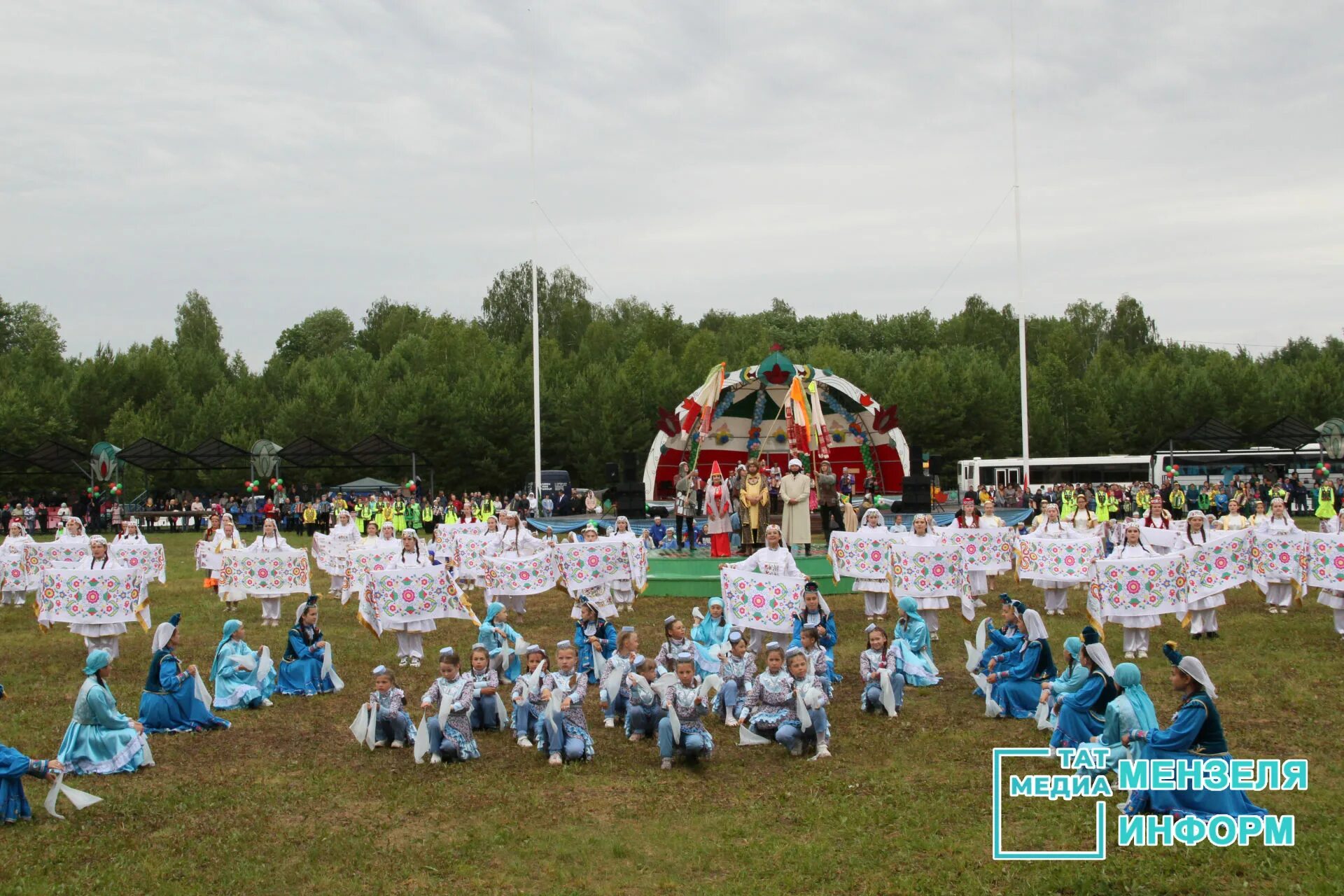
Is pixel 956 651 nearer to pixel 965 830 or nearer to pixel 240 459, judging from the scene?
pixel 965 830

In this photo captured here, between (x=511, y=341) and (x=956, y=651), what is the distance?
63.1 meters

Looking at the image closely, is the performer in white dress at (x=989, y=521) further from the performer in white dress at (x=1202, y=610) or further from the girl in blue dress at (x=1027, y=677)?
the girl in blue dress at (x=1027, y=677)

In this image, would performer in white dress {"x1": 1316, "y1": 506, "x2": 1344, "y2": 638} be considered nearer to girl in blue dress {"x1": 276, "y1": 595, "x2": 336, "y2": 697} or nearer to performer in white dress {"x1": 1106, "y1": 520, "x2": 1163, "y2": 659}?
performer in white dress {"x1": 1106, "y1": 520, "x2": 1163, "y2": 659}

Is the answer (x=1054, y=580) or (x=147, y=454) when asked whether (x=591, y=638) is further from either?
(x=147, y=454)

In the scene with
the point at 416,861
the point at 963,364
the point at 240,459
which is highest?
the point at 963,364

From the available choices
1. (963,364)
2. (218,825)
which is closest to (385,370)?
(963,364)

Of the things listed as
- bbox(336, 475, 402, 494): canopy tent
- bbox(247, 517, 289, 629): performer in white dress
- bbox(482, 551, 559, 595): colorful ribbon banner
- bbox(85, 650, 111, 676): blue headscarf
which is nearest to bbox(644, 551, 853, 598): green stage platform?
bbox(482, 551, 559, 595): colorful ribbon banner

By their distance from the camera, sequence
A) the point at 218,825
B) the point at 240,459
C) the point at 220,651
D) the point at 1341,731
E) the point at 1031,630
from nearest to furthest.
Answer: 1. the point at 218,825
2. the point at 1341,731
3. the point at 1031,630
4. the point at 220,651
5. the point at 240,459

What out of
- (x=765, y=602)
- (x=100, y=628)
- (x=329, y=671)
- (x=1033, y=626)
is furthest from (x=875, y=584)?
(x=100, y=628)

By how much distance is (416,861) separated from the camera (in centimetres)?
818

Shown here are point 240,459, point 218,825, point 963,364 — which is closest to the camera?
point 218,825

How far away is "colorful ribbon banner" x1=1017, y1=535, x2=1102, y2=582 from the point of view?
57.3 feet

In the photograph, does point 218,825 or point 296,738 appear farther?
point 296,738

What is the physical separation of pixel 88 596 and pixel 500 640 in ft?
20.3
